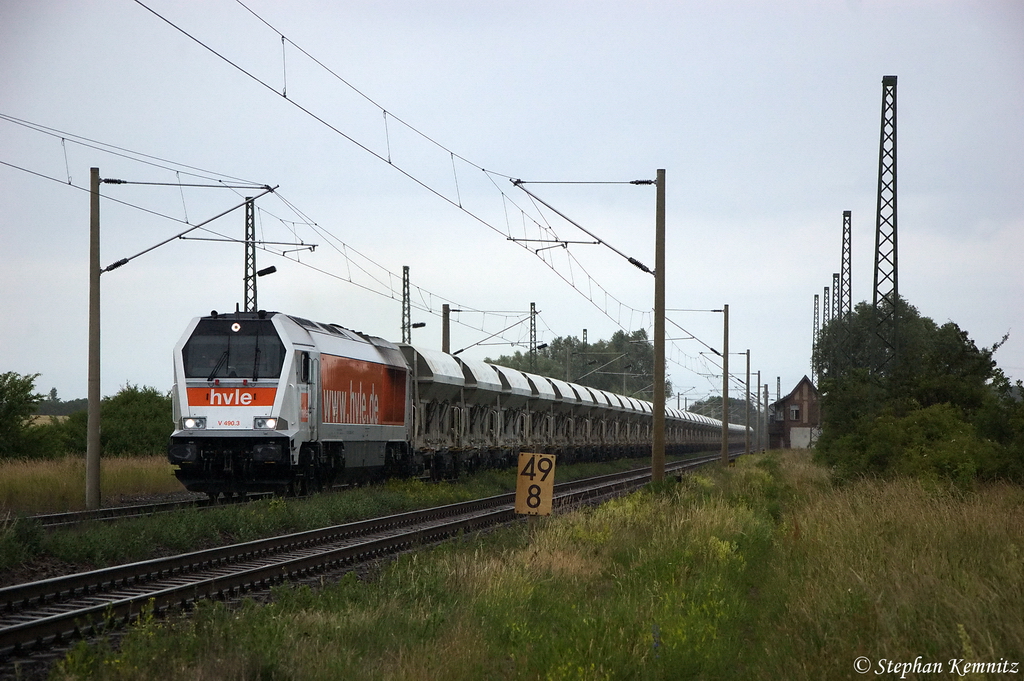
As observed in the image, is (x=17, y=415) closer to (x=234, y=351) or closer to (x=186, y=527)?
(x=234, y=351)

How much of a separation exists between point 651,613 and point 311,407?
1381 centimetres

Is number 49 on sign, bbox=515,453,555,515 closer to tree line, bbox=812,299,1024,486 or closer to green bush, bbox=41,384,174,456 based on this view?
tree line, bbox=812,299,1024,486

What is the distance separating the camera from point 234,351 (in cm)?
2105

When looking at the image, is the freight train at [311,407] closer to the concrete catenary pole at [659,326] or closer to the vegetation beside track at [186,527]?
the vegetation beside track at [186,527]

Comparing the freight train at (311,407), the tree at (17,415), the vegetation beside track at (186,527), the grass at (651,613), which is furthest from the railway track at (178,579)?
the tree at (17,415)

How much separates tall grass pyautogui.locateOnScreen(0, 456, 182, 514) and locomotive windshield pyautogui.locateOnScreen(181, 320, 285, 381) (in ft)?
13.3

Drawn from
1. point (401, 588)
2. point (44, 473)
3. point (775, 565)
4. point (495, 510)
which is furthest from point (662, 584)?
point (44, 473)

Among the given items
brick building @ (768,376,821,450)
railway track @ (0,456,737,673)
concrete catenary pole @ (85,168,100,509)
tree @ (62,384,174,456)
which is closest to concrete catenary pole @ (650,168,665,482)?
railway track @ (0,456,737,673)

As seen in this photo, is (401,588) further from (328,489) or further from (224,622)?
(328,489)

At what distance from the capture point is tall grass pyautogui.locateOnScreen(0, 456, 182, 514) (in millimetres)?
21641

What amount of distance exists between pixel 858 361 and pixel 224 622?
6112 cm

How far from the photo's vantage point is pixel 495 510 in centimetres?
2392

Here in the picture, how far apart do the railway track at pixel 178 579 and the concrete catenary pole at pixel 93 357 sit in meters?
5.56

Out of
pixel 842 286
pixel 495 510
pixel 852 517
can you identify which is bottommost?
pixel 495 510
